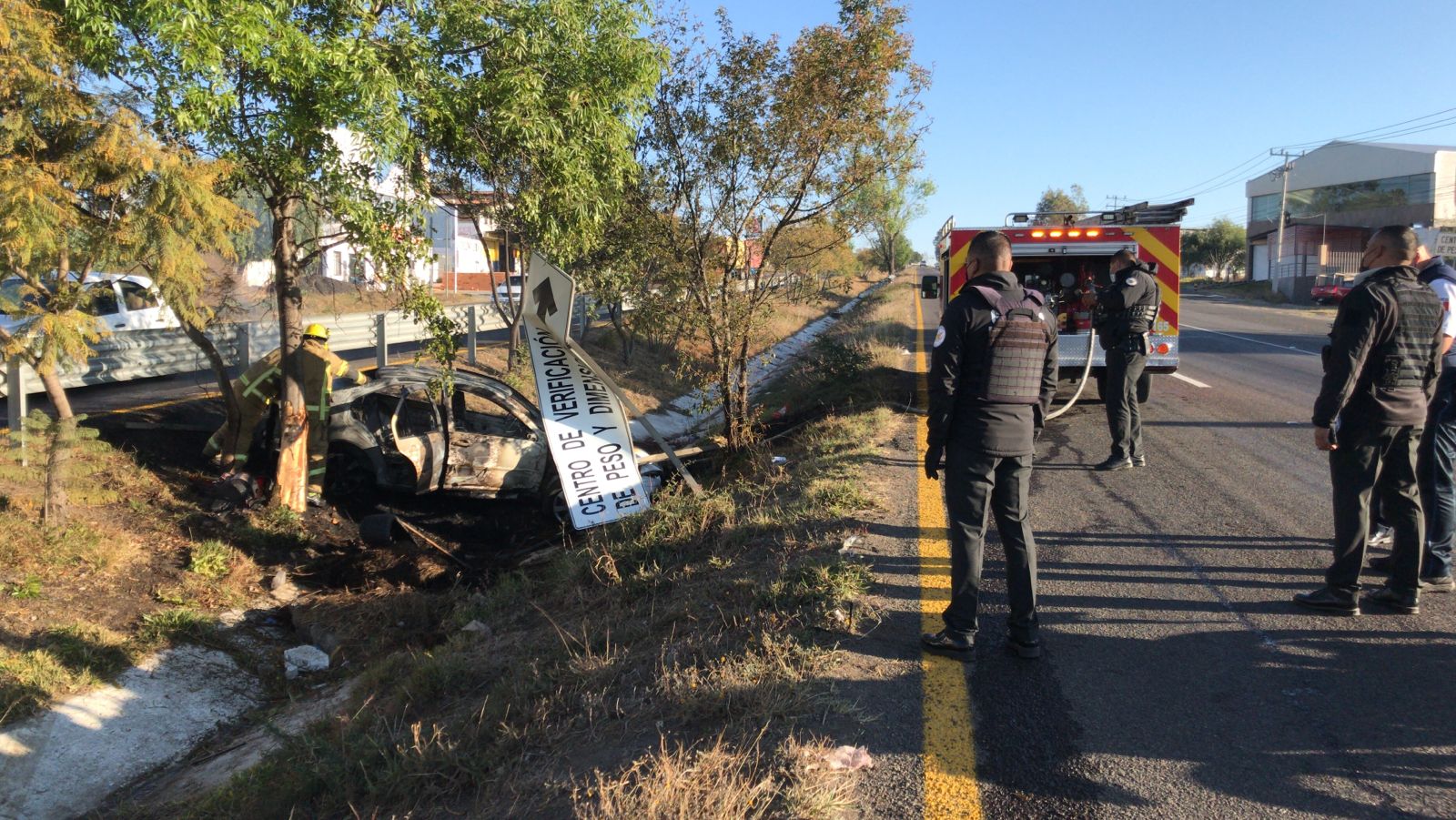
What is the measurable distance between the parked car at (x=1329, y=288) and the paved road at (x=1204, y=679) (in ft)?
136

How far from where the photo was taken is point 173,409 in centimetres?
1031

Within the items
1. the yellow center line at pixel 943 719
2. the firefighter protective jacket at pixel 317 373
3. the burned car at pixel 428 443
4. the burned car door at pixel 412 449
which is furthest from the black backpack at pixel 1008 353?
the firefighter protective jacket at pixel 317 373

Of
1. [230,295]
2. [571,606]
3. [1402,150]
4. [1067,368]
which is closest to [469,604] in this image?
[571,606]

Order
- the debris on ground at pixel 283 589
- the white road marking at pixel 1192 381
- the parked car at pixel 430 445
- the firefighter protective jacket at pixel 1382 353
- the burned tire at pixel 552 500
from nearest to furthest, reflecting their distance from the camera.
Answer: the firefighter protective jacket at pixel 1382 353
the debris on ground at pixel 283 589
the parked car at pixel 430 445
the burned tire at pixel 552 500
the white road marking at pixel 1192 381

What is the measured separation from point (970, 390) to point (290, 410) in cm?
637

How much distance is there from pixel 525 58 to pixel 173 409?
19.9 feet

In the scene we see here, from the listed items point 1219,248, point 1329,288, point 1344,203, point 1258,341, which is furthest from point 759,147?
point 1219,248

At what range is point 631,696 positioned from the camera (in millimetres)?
3791

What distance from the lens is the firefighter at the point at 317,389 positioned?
827 centimetres

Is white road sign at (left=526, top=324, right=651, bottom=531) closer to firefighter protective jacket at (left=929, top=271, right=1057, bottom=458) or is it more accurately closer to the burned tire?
the burned tire

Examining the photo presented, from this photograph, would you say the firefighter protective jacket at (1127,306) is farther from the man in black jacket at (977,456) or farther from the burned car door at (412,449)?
the burned car door at (412,449)

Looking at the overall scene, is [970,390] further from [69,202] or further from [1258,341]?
[1258,341]

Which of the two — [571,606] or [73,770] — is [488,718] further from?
A: [73,770]

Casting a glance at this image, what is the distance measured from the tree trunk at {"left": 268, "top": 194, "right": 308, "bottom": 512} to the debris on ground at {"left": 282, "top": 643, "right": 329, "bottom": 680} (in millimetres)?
2282
